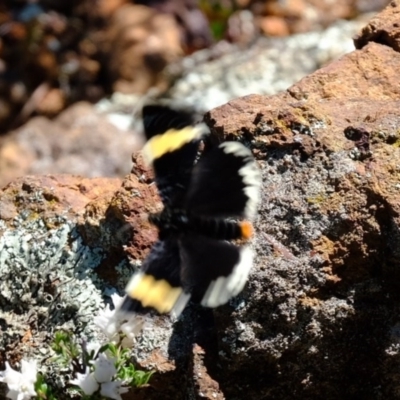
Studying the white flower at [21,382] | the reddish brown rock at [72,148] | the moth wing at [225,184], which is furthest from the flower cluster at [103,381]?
the reddish brown rock at [72,148]

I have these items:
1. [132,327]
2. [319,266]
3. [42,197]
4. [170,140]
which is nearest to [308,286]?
[319,266]

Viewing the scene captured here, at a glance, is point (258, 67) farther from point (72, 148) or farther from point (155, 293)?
point (155, 293)

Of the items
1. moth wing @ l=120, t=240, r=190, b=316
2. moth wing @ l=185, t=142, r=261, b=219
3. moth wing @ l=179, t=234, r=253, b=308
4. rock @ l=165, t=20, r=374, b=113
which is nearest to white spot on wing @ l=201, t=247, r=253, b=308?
moth wing @ l=179, t=234, r=253, b=308

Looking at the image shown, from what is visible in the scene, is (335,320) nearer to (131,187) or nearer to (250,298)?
(250,298)

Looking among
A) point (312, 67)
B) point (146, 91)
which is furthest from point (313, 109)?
point (146, 91)

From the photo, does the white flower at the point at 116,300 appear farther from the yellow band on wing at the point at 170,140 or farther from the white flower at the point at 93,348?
the yellow band on wing at the point at 170,140

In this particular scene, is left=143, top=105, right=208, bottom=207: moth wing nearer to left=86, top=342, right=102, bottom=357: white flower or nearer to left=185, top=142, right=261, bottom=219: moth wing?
left=185, top=142, right=261, bottom=219: moth wing
